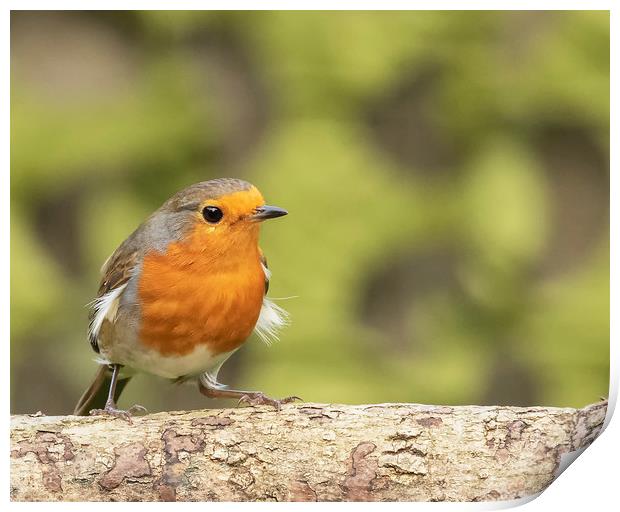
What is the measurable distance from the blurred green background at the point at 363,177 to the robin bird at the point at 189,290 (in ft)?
0.27

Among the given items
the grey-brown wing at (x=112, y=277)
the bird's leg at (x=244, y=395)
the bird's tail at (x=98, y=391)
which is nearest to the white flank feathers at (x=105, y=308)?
the grey-brown wing at (x=112, y=277)

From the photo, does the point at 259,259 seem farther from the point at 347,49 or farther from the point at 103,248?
the point at 347,49

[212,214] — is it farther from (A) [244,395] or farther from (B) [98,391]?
(B) [98,391]

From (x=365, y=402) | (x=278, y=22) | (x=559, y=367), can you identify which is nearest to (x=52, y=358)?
(x=365, y=402)

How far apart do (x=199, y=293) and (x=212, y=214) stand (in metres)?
0.14

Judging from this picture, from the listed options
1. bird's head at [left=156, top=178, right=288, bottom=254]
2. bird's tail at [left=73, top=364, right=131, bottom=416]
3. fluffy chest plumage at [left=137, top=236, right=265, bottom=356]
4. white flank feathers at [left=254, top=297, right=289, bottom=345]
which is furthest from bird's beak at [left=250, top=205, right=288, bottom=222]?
bird's tail at [left=73, top=364, right=131, bottom=416]

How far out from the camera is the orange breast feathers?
2035mm

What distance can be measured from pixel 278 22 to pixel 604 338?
83 cm

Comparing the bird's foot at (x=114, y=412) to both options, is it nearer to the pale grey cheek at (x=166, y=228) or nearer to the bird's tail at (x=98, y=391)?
the bird's tail at (x=98, y=391)

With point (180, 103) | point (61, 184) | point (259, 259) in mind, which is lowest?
point (259, 259)

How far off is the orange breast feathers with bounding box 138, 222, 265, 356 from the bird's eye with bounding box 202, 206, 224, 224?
0.03 m

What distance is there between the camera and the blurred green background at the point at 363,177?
2199 millimetres

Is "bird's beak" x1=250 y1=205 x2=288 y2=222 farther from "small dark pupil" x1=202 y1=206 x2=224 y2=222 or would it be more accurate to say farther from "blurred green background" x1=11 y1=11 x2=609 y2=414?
"blurred green background" x1=11 y1=11 x2=609 y2=414

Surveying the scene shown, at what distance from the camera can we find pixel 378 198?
2.30m
